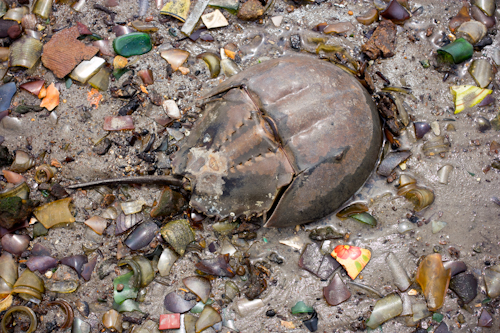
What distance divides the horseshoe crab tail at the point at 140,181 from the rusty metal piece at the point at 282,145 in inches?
4.8

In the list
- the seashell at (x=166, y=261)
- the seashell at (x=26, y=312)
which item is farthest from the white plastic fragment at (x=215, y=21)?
the seashell at (x=26, y=312)

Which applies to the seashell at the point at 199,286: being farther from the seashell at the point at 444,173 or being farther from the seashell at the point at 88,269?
the seashell at the point at 444,173

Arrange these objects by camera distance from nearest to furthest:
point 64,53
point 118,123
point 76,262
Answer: point 76,262 < point 118,123 < point 64,53

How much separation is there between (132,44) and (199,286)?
1917mm

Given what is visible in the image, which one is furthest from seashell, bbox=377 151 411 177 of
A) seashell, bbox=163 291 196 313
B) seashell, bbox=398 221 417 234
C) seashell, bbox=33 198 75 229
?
seashell, bbox=33 198 75 229

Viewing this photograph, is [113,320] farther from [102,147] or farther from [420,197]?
[420,197]

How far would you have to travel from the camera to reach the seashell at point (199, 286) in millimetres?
2312

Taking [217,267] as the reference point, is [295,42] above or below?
above

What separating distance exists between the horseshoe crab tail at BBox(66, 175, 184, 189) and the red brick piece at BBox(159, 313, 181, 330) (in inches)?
35.2

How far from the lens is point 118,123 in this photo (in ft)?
8.52

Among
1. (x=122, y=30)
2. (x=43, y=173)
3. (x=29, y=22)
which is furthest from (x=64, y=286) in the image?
(x=29, y=22)

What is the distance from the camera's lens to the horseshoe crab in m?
2.00

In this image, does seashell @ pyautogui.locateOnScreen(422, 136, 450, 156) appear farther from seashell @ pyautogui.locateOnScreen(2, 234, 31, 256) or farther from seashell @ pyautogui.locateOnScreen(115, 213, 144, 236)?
seashell @ pyautogui.locateOnScreen(2, 234, 31, 256)

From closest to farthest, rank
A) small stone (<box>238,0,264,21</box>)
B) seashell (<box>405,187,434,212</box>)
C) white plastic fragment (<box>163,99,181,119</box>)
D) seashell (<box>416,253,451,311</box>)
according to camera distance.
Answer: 1. seashell (<box>416,253,451,311</box>)
2. seashell (<box>405,187,434,212</box>)
3. white plastic fragment (<box>163,99,181,119</box>)
4. small stone (<box>238,0,264,21</box>)
